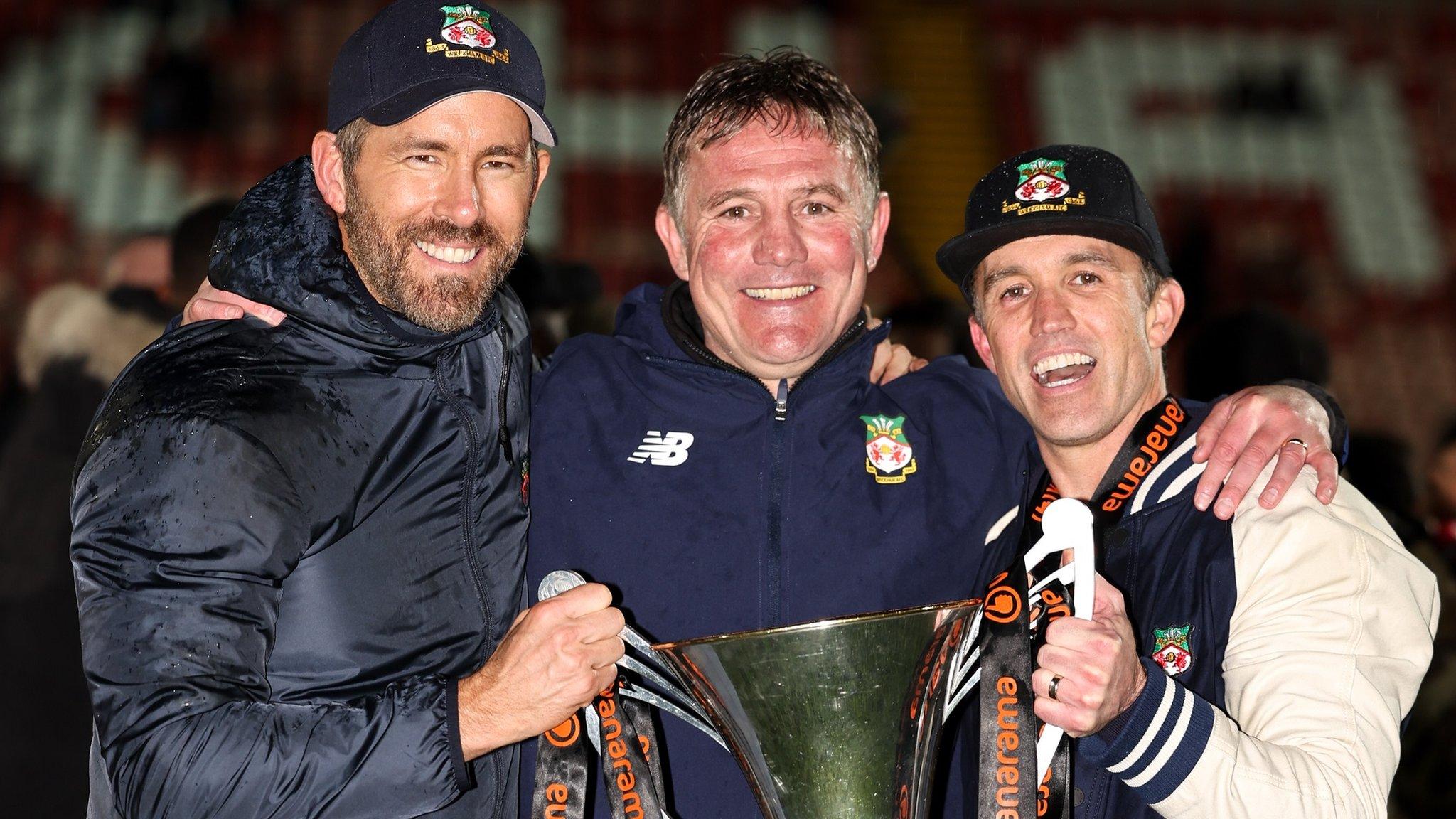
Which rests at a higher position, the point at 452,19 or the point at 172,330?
the point at 452,19

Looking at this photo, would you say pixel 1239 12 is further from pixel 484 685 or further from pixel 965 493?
pixel 484 685

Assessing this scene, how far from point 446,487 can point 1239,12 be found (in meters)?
13.9

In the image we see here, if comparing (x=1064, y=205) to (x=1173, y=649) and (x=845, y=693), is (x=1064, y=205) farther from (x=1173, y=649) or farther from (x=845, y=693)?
(x=845, y=693)

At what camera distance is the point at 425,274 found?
7.92 feet

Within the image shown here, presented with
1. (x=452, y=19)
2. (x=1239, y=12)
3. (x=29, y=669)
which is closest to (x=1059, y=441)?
(x=452, y=19)

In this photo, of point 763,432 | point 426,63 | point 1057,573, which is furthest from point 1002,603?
point 426,63

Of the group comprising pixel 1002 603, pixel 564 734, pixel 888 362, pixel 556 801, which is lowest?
pixel 556 801

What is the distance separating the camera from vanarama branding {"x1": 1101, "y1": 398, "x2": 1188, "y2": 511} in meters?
2.46

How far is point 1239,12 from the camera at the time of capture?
14.4 metres

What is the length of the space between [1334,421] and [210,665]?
2.00 metres

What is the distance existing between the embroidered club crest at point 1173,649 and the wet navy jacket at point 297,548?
1126 mm

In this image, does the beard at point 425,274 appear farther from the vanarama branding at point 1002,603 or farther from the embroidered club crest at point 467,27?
the vanarama branding at point 1002,603

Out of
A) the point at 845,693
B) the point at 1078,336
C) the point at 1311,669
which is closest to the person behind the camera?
the point at 845,693

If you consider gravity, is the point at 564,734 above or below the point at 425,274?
below
